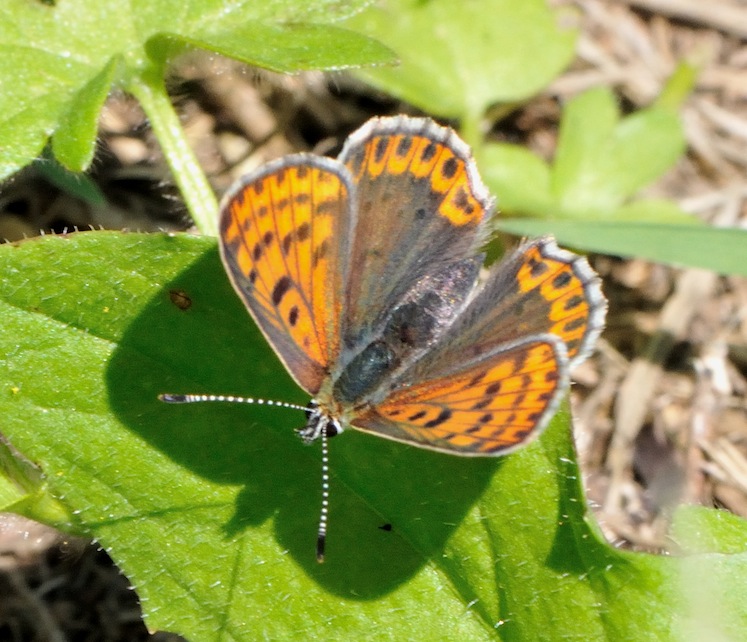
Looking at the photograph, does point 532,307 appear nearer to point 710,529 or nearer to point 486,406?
point 486,406

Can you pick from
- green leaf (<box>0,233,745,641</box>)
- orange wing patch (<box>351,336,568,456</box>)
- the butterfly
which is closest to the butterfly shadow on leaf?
green leaf (<box>0,233,745,641</box>)

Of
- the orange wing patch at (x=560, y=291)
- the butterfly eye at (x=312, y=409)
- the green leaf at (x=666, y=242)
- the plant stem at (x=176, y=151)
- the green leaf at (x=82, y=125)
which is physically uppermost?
the green leaf at (x=82, y=125)

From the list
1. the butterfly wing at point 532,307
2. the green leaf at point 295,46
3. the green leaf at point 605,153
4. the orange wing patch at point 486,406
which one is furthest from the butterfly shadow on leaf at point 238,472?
the green leaf at point 605,153

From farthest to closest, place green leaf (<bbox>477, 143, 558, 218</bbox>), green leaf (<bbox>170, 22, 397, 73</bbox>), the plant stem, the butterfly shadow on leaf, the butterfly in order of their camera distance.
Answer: green leaf (<bbox>477, 143, 558, 218</bbox>)
the plant stem
green leaf (<bbox>170, 22, 397, 73</bbox>)
the butterfly shadow on leaf
the butterfly

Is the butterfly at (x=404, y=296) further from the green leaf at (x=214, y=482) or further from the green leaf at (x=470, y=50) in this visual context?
the green leaf at (x=470, y=50)

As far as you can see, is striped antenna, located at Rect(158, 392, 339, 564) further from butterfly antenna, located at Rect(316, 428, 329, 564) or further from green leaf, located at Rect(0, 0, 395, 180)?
green leaf, located at Rect(0, 0, 395, 180)

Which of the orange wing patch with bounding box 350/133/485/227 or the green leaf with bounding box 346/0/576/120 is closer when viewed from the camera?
the orange wing patch with bounding box 350/133/485/227

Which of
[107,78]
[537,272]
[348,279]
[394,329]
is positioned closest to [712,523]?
[537,272]
